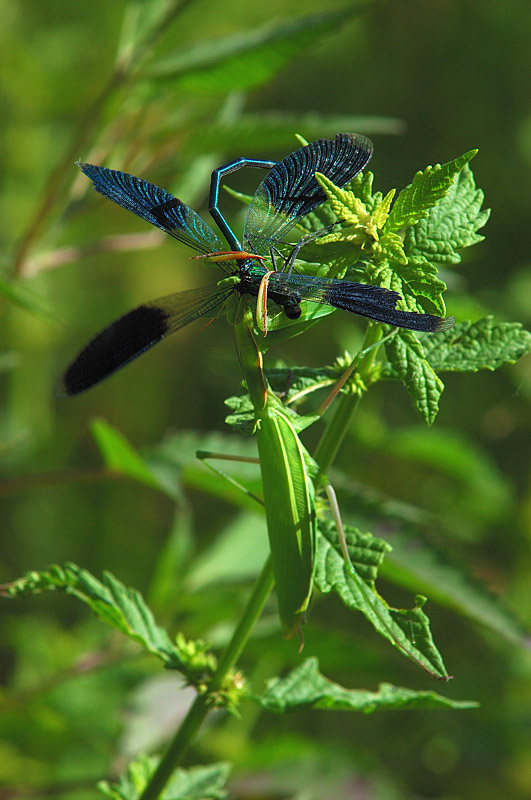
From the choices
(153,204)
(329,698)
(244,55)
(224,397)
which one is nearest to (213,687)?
(329,698)

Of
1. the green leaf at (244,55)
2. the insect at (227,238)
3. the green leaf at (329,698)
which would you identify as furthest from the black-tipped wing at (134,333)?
the green leaf at (244,55)

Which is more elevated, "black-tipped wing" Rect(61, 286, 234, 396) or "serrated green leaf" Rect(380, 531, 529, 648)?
"black-tipped wing" Rect(61, 286, 234, 396)

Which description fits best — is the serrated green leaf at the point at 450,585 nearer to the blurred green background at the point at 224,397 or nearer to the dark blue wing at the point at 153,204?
the blurred green background at the point at 224,397

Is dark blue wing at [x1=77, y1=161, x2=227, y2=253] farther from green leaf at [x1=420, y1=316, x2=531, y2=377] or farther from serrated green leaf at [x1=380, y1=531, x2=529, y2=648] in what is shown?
serrated green leaf at [x1=380, y1=531, x2=529, y2=648]

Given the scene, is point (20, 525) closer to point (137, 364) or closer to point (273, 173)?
point (137, 364)

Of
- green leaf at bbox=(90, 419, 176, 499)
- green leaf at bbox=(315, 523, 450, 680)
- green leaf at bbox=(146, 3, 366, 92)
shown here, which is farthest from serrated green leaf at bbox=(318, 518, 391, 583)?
green leaf at bbox=(146, 3, 366, 92)

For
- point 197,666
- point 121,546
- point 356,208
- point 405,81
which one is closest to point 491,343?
point 356,208

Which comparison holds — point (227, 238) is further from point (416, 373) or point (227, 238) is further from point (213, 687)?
point (213, 687)
